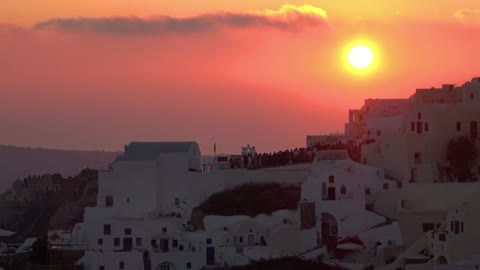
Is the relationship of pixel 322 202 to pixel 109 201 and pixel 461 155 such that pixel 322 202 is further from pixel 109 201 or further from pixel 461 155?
pixel 109 201

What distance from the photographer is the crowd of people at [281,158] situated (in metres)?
63.2

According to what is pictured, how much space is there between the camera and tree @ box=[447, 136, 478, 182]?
56.1 meters

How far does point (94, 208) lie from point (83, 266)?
3405 millimetres

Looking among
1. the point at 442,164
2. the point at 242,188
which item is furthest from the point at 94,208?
the point at 442,164

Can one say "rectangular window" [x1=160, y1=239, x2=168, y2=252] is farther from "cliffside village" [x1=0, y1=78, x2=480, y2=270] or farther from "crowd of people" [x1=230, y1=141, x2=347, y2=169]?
"crowd of people" [x1=230, y1=141, x2=347, y2=169]

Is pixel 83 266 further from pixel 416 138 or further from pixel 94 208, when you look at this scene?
pixel 416 138

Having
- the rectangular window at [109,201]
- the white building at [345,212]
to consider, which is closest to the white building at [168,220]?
the rectangular window at [109,201]

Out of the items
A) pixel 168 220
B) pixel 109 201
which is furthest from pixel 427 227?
pixel 109 201

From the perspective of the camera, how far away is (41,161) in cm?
16788

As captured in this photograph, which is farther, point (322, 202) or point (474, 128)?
point (474, 128)

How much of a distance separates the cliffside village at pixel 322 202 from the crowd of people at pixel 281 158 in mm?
75

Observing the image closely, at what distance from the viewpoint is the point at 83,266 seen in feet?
191

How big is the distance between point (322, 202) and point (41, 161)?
4557 inches

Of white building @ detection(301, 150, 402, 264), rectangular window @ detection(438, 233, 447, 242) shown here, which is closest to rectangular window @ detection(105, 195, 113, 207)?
white building @ detection(301, 150, 402, 264)
